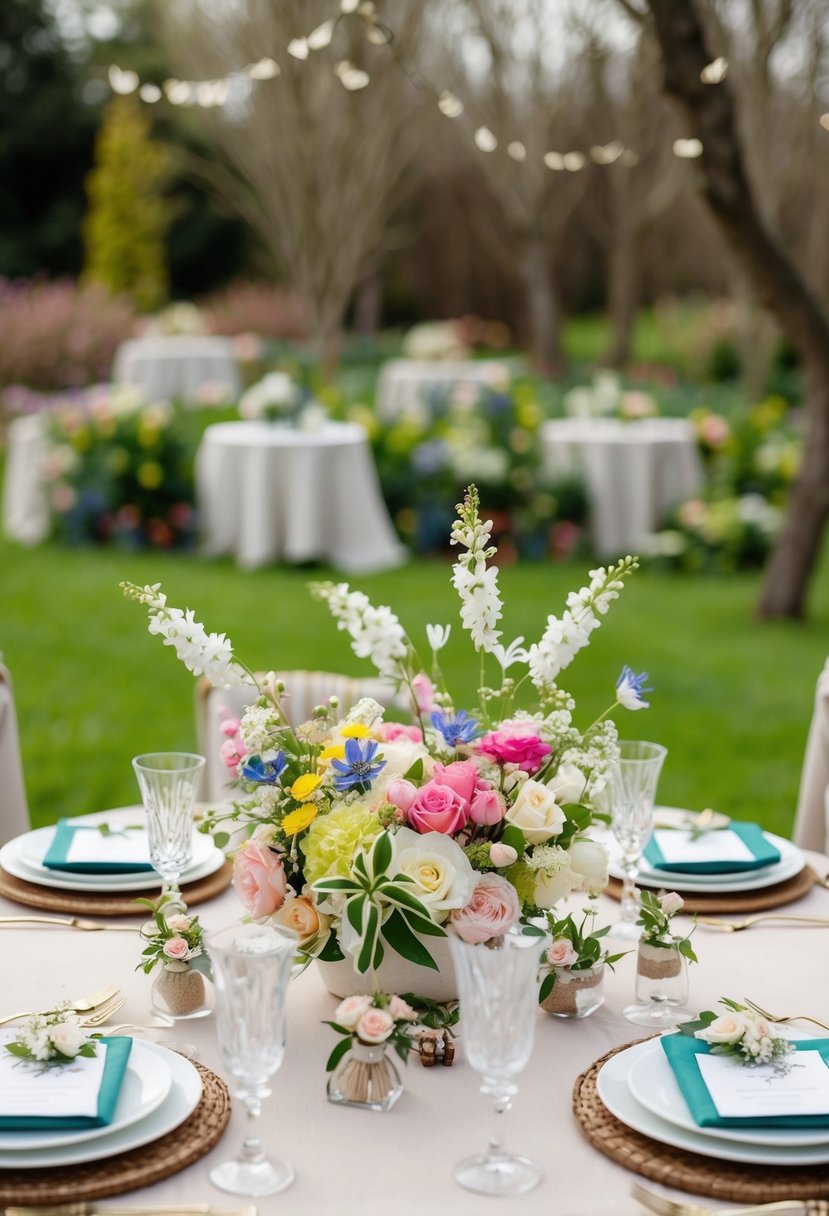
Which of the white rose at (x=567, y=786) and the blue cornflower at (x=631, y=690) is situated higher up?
the blue cornflower at (x=631, y=690)

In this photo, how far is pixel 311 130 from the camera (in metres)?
10.3

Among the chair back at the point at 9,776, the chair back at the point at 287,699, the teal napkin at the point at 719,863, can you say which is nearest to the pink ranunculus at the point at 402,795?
the teal napkin at the point at 719,863

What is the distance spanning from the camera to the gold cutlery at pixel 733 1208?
4.12ft

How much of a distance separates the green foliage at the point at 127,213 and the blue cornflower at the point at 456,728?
17287mm

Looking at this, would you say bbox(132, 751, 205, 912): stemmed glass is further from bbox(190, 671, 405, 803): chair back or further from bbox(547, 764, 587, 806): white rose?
bbox(190, 671, 405, 803): chair back

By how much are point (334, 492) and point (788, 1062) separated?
6.64 m

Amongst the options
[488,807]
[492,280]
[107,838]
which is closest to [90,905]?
[107,838]

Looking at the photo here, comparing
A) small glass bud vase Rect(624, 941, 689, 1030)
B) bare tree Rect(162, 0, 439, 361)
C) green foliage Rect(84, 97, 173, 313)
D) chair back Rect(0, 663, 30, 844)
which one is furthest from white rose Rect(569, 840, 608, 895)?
green foliage Rect(84, 97, 173, 313)

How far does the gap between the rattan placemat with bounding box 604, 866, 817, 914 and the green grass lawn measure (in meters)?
2.44

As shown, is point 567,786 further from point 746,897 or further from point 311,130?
point 311,130

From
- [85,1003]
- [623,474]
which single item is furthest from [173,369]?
[85,1003]

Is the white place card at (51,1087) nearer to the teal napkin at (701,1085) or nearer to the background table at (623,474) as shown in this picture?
the teal napkin at (701,1085)

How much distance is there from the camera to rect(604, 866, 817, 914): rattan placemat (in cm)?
202

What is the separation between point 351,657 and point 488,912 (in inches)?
186
